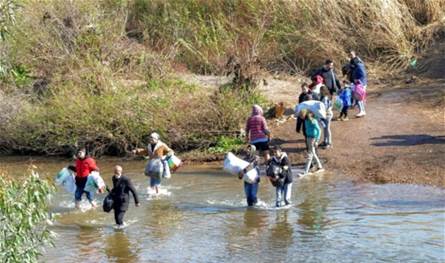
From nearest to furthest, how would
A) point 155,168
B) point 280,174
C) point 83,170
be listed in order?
point 280,174 → point 83,170 → point 155,168

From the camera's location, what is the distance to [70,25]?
2791cm

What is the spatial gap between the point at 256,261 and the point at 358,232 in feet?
7.47

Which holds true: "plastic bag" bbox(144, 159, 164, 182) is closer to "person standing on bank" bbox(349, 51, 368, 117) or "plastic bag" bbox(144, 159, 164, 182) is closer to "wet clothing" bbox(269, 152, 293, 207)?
"wet clothing" bbox(269, 152, 293, 207)

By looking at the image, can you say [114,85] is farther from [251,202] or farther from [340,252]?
[340,252]

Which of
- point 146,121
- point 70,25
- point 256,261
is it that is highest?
point 70,25

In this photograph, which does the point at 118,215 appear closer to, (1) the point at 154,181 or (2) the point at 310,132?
(1) the point at 154,181

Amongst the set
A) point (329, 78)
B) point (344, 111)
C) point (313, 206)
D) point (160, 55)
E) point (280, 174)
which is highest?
point (160, 55)

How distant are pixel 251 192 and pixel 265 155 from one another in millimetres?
812

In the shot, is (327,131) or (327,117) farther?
(327,131)

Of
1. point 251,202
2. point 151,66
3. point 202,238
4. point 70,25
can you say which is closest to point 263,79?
point 151,66

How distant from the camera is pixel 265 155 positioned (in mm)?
18422

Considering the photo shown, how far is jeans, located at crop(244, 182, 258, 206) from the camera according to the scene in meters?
18.0

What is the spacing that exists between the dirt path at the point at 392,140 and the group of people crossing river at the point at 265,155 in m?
0.45

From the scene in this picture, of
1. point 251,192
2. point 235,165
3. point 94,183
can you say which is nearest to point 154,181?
point 94,183
